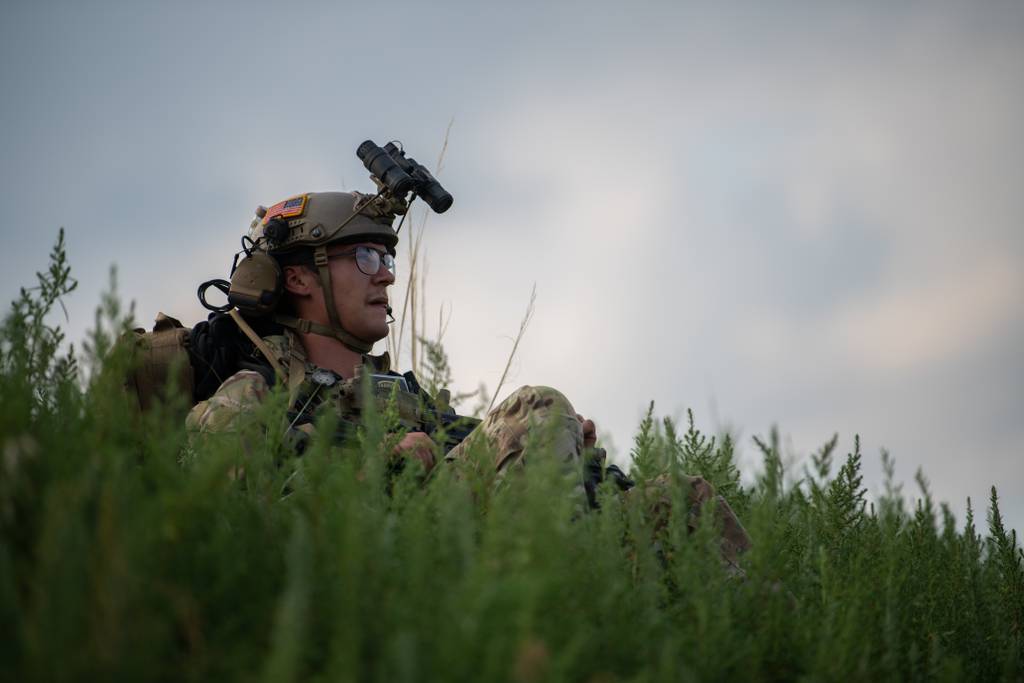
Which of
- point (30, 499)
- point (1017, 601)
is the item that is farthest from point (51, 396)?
point (1017, 601)

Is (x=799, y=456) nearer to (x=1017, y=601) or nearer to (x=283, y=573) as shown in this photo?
(x=1017, y=601)

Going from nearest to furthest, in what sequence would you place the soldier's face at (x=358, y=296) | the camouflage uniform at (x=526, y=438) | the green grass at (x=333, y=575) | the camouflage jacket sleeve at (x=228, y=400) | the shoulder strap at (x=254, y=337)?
1. the green grass at (x=333, y=575)
2. the camouflage uniform at (x=526, y=438)
3. the camouflage jacket sleeve at (x=228, y=400)
4. the shoulder strap at (x=254, y=337)
5. the soldier's face at (x=358, y=296)

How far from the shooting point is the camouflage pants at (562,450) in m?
3.72

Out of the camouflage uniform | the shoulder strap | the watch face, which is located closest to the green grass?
the camouflage uniform

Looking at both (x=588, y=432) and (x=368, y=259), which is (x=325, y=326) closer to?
(x=368, y=259)

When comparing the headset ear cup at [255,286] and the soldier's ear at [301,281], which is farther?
the soldier's ear at [301,281]

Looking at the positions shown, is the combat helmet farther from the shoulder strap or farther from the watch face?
the watch face

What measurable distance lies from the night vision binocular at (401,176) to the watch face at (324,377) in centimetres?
118

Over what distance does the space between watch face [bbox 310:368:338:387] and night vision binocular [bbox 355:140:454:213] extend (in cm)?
118

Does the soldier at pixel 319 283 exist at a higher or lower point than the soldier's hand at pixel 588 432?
higher

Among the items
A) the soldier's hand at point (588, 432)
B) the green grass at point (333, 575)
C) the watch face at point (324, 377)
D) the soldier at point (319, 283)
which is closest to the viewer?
the green grass at point (333, 575)

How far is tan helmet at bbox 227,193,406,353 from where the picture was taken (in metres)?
5.68

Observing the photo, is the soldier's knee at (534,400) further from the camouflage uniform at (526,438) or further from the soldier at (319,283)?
the soldier at (319,283)

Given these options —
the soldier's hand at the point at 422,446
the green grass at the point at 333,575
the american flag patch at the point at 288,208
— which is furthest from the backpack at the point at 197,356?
the green grass at the point at 333,575
